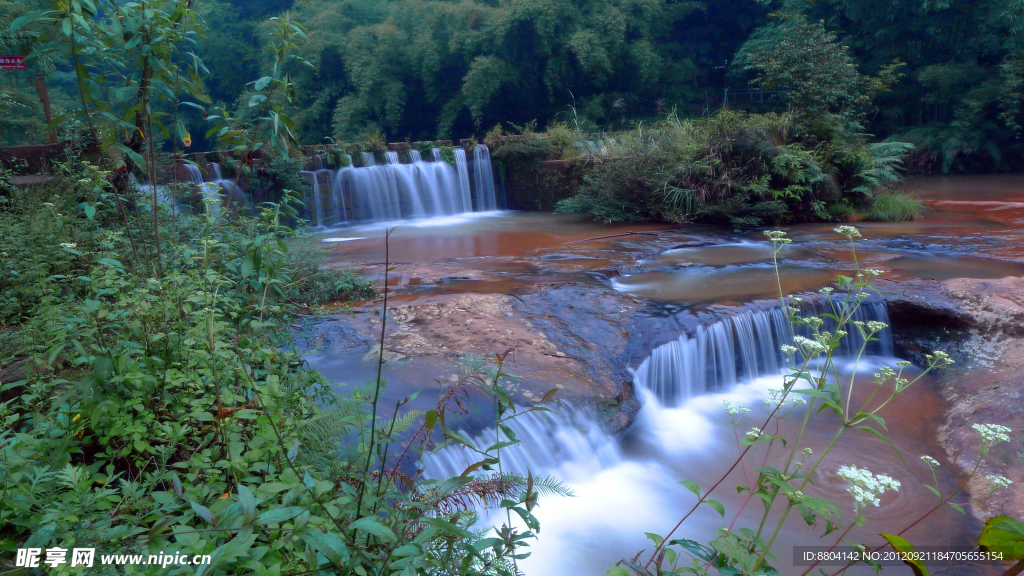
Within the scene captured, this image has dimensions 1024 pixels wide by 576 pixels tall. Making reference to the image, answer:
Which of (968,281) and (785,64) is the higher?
(785,64)

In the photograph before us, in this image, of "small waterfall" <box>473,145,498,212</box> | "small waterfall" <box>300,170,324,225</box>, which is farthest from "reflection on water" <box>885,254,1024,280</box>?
"small waterfall" <box>300,170,324,225</box>

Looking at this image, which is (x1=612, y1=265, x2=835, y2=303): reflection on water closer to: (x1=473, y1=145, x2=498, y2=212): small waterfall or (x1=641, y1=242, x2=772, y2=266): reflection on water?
(x1=641, y1=242, x2=772, y2=266): reflection on water

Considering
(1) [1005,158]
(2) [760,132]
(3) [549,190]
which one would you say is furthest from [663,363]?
(1) [1005,158]

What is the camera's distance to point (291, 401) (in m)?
2.37

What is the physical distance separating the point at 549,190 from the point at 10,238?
38.4 feet

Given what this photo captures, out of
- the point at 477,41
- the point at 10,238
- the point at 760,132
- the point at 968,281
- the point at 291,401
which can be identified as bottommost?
the point at 968,281

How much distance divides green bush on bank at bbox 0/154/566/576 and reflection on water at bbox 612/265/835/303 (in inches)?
184

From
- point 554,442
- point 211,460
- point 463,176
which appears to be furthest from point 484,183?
point 211,460

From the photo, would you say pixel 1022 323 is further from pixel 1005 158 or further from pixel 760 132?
pixel 1005 158

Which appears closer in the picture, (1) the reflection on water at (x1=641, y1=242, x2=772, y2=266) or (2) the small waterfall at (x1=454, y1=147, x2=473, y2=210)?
(1) the reflection on water at (x1=641, y1=242, x2=772, y2=266)

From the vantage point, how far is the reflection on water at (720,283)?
6532 mm

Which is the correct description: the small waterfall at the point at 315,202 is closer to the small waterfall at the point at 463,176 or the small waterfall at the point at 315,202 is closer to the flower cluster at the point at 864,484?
the small waterfall at the point at 463,176

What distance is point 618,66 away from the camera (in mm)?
24078

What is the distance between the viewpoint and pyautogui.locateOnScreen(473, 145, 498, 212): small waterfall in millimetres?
15859
